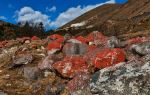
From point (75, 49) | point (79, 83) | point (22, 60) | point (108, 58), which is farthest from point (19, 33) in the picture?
point (79, 83)

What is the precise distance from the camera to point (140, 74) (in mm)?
14609

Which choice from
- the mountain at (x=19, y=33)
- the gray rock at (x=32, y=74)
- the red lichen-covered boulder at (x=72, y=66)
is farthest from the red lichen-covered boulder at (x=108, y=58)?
the mountain at (x=19, y=33)

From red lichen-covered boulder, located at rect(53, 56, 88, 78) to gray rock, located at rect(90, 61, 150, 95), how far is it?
2.76 m

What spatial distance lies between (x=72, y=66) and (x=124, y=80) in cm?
452

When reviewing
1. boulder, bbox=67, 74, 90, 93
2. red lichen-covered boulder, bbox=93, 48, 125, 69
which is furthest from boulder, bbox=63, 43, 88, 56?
boulder, bbox=67, 74, 90, 93

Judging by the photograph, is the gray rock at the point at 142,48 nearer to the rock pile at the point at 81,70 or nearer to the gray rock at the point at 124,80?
the rock pile at the point at 81,70

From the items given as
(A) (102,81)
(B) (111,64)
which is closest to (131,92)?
(A) (102,81)

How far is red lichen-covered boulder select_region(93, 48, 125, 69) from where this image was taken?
57.8 ft

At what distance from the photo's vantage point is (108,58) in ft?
58.0

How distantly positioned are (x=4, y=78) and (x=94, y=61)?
20.9 ft

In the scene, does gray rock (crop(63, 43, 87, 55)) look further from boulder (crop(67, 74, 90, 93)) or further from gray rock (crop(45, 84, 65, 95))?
boulder (crop(67, 74, 90, 93))

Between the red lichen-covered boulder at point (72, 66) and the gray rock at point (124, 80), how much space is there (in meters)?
2.76

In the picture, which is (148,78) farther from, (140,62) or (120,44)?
(120,44)

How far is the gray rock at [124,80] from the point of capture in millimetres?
14406
